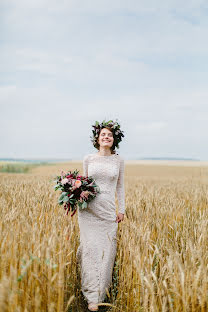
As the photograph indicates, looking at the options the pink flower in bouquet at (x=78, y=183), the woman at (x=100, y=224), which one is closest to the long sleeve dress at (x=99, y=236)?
the woman at (x=100, y=224)

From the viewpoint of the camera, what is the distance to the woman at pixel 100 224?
295cm

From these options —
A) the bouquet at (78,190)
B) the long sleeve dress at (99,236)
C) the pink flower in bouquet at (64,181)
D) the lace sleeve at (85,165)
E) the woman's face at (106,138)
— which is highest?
the woman's face at (106,138)

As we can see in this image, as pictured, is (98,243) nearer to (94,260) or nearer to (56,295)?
(94,260)

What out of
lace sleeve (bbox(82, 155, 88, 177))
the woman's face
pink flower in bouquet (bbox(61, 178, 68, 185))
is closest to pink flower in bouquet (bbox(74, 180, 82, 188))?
pink flower in bouquet (bbox(61, 178, 68, 185))

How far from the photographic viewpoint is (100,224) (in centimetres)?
306

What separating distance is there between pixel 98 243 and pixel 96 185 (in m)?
0.60

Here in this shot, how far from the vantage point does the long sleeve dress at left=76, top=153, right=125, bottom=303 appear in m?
2.95

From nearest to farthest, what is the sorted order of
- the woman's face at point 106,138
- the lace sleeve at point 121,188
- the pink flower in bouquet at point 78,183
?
1. the pink flower in bouquet at point 78,183
2. the woman's face at point 106,138
3. the lace sleeve at point 121,188

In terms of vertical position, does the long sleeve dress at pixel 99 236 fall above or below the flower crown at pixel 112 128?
below

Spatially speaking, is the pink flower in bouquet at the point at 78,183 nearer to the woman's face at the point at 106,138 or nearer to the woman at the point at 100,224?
the woman at the point at 100,224

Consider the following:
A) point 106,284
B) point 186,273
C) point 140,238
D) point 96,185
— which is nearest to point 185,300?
point 186,273

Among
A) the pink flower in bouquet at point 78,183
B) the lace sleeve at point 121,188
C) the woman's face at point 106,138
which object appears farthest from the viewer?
the lace sleeve at point 121,188

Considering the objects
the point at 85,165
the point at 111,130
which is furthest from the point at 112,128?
the point at 85,165

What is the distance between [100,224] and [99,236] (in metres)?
0.12
